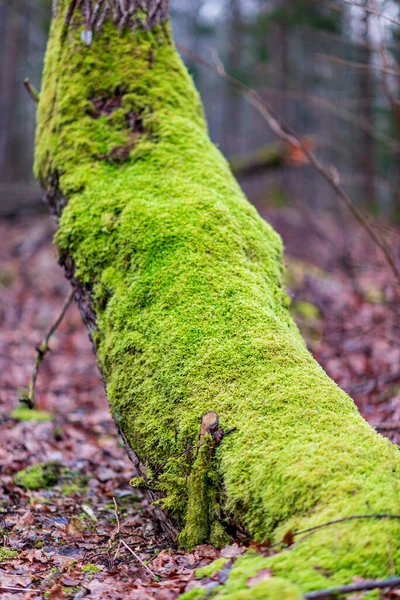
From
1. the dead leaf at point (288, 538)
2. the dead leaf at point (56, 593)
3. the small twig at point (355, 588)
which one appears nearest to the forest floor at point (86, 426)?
the dead leaf at point (56, 593)

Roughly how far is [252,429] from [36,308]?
7.99 metres

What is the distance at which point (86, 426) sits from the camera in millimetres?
5535

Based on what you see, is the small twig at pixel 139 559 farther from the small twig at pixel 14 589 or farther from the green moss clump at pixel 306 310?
the green moss clump at pixel 306 310

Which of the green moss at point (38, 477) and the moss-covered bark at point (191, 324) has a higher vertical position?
the moss-covered bark at point (191, 324)

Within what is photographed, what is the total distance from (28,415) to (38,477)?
158 centimetres

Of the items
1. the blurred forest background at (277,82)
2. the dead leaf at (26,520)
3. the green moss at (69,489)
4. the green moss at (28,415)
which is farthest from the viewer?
the blurred forest background at (277,82)

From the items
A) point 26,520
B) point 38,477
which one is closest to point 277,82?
point 38,477

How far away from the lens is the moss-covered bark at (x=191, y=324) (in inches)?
81.4

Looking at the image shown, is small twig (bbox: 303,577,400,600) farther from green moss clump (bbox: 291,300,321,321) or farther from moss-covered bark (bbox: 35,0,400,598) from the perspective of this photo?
green moss clump (bbox: 291,300,321,321)

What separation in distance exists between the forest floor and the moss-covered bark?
257 mm

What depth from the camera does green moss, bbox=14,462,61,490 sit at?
3.80m

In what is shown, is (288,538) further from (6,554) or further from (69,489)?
(69,489)

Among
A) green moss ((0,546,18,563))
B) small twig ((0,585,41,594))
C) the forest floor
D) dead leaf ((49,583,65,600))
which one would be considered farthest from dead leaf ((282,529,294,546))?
green moss ((0,546,18,563))

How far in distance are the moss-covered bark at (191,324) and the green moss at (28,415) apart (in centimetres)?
253
